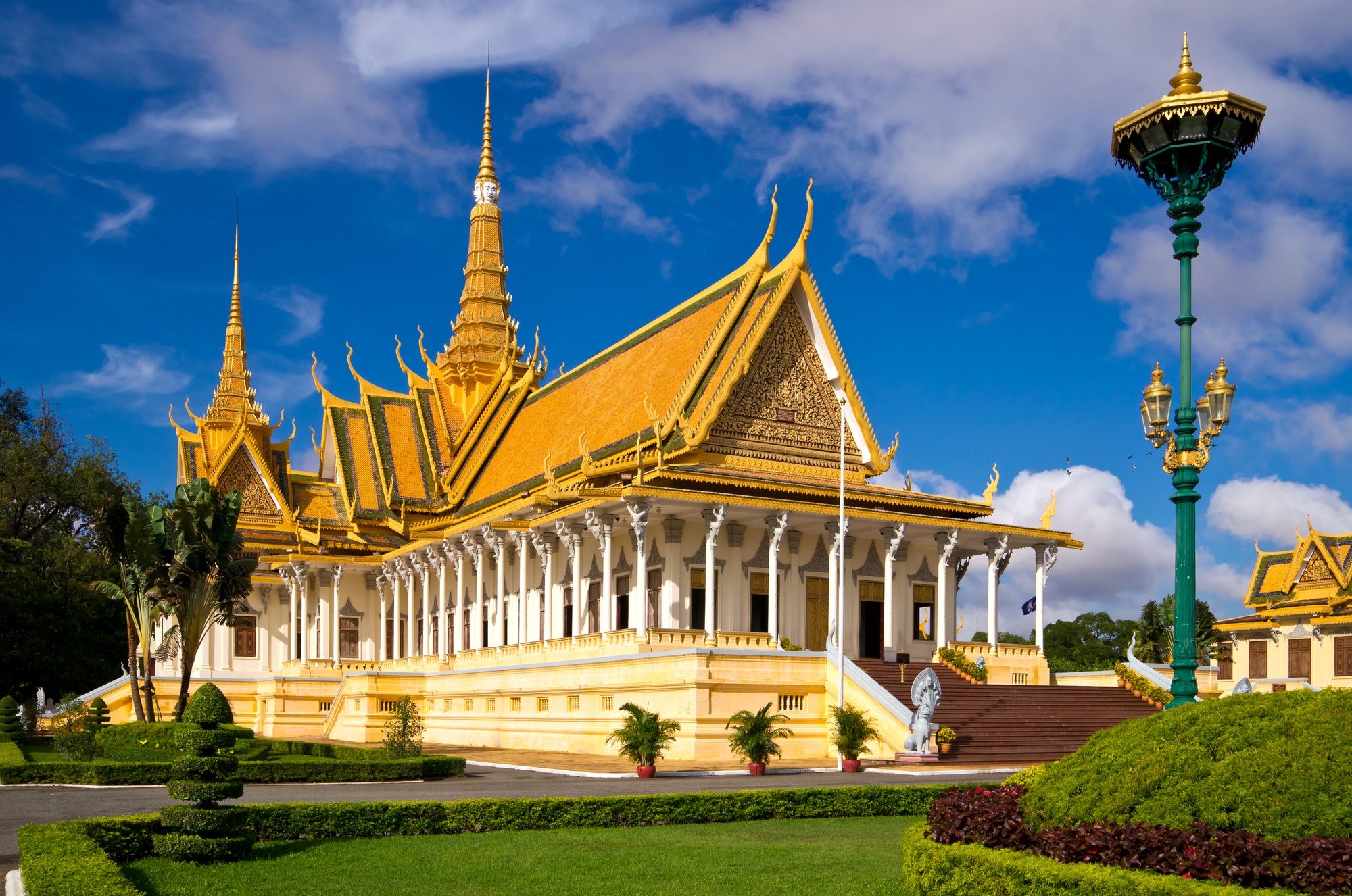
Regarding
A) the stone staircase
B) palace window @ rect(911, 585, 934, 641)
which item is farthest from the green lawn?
palace window @ rect(911, 585, 934, 641)

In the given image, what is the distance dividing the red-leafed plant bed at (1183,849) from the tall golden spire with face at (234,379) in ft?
161

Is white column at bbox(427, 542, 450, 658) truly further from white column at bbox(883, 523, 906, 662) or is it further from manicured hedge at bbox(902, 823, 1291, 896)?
manicured hedge at bbox(902, 823, 1291, 896)

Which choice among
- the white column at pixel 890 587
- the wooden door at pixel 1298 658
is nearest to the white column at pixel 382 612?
the white column at pixel 890 587

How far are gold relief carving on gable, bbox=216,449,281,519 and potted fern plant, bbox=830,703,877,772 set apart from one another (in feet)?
107

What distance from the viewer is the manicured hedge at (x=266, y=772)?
20.8 metres

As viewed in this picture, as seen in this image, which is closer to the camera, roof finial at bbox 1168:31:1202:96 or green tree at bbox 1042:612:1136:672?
roof finial at bbox 1168:31:1202:96

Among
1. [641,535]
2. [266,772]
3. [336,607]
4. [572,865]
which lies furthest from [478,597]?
[572,865]

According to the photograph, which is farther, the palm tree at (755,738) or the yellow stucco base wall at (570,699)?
the yellow stucco base wall at (570,699)

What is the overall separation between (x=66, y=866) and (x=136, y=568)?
2565cm

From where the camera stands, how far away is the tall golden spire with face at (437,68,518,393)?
5138 centimetres

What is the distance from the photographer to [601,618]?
31.2 meters

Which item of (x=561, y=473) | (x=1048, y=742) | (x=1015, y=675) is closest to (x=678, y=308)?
(x=561, y=473)

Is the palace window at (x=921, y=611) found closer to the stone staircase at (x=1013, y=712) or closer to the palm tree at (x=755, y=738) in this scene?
the stone staircase at (x=1013, y=712)

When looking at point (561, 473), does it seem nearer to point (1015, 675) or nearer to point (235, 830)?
point (1015, 675)
